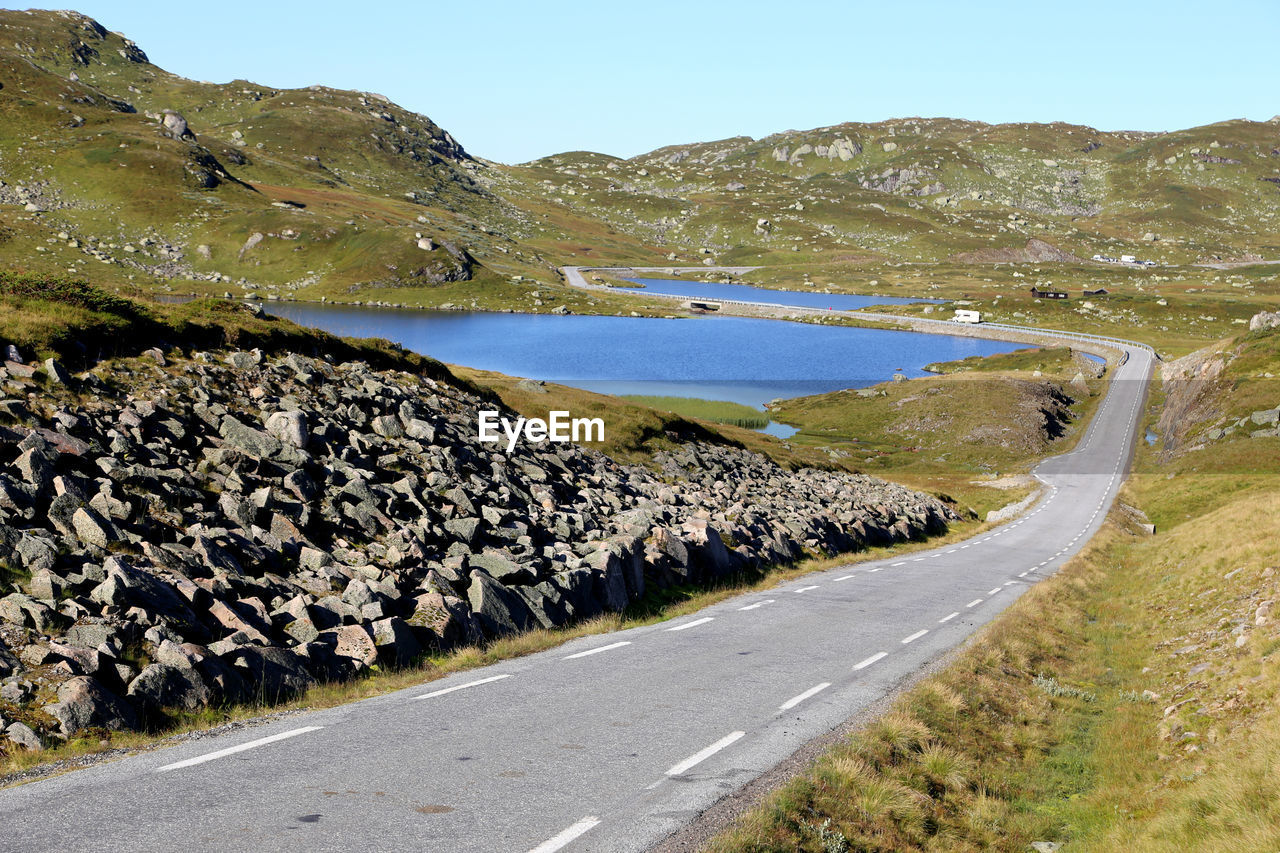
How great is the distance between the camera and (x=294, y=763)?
447 inches

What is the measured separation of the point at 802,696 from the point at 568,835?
8.21m

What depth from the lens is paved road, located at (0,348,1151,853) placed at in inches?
375

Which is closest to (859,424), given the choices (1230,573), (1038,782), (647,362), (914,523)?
(647,362)

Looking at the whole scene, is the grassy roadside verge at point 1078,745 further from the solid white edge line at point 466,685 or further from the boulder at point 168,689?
the boulder at point 168,689

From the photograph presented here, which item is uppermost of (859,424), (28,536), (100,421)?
(100,421)

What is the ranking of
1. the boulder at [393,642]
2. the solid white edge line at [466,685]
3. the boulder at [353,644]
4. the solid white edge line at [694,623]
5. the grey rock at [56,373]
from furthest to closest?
1. the solid white edge line at [694,623]
2. the grey rock at [56,373]
3. the boulder at [393,642]
4. the boulder at [353,644]
5. the solid white edge line at [466,685]

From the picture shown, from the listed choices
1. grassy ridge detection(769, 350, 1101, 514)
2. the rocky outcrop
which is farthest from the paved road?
grassy ridge detection(769, 350, 1101, 514)

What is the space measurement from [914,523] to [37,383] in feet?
154

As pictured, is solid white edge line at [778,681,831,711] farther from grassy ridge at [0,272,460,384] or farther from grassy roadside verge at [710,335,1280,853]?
grassy ridge at [0,272,460,384]

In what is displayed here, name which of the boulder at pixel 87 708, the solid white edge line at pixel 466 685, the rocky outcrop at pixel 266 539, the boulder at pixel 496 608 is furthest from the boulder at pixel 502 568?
the boulder at pixel 87 708

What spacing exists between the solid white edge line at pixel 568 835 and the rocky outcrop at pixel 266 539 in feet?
22.0

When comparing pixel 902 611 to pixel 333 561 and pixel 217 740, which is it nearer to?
pixel 333 561

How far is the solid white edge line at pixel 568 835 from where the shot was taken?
378 inches

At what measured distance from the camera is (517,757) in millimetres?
12148
